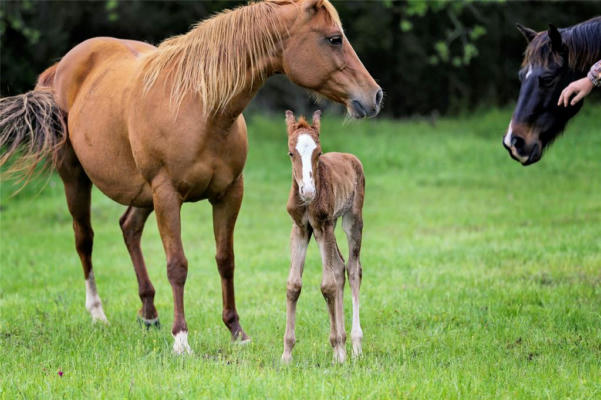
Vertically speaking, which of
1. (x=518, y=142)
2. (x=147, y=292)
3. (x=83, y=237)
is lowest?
(x=147, y=292)

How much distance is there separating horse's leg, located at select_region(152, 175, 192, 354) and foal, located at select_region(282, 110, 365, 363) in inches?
33.1

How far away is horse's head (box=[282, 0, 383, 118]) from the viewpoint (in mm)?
5016

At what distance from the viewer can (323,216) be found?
16.4 ft

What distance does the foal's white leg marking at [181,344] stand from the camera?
5.36m

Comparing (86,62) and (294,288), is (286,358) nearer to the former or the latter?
(294,288)

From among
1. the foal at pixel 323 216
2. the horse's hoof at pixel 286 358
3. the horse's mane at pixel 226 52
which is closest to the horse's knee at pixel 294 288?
the foal at pixel 323 216

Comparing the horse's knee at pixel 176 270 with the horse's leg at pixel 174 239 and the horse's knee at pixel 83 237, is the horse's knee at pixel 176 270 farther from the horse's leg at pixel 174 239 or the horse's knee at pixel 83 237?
the horse's knee at pixel 83 237

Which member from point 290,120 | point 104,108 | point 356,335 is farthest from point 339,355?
point 104,108

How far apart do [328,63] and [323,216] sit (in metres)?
1.03

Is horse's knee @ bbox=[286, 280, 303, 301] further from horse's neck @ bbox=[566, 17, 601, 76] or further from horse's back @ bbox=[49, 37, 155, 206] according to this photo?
horse's neck @ bbox=[566, 17, 601, 76]

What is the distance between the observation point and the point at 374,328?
20.1ft

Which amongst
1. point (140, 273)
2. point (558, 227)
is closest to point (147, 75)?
point (140, 273)

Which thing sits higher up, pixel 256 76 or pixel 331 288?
pixel 256 76

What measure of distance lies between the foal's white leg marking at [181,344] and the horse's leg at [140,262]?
120 centimetres
